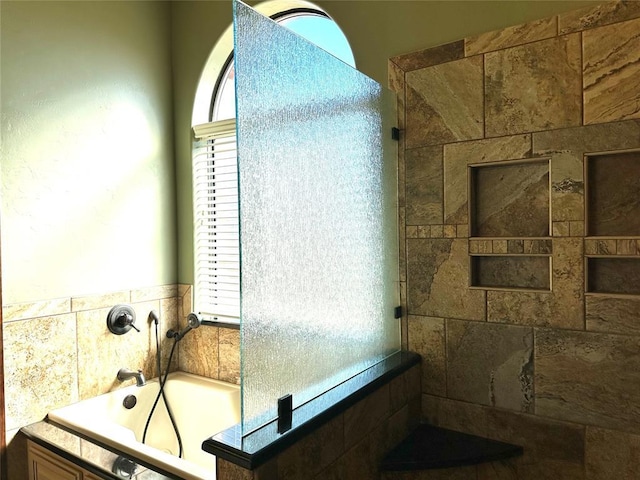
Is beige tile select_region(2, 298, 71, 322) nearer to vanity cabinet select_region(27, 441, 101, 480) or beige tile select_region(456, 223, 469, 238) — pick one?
vanity cabinet select_region(27, 441, 101, 480)

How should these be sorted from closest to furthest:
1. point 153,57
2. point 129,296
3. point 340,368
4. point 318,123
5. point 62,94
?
point 318,123 → point 340,368 → point 62,94 → point 129,296 → point 153,57

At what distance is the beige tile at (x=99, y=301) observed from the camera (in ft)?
7.19

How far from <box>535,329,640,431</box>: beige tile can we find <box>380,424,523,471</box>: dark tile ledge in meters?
0.22

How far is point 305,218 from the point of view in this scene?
144 cm

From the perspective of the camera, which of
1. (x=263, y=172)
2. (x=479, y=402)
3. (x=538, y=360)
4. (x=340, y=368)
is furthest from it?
(x=479, y=402)

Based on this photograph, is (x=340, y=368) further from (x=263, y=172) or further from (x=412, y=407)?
(x=263, y=172)

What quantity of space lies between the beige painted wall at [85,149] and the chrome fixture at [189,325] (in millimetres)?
280

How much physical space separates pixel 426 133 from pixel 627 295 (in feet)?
3.13

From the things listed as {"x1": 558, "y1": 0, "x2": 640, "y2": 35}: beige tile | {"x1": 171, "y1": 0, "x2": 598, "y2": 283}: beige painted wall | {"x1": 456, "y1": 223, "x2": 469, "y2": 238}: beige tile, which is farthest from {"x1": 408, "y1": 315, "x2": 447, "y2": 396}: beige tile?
{"x1": 558, "y1": 0, "x2": 640, "y2": 35}: beige tile

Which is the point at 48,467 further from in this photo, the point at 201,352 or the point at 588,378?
the point at 588,378

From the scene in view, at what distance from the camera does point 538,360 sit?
5.80 feet

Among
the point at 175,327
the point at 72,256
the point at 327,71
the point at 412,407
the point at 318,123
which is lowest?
the point at 412,407

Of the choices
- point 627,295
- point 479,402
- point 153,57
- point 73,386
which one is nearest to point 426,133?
point 627,295

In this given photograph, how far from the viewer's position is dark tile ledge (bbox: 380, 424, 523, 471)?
5.61 feet
